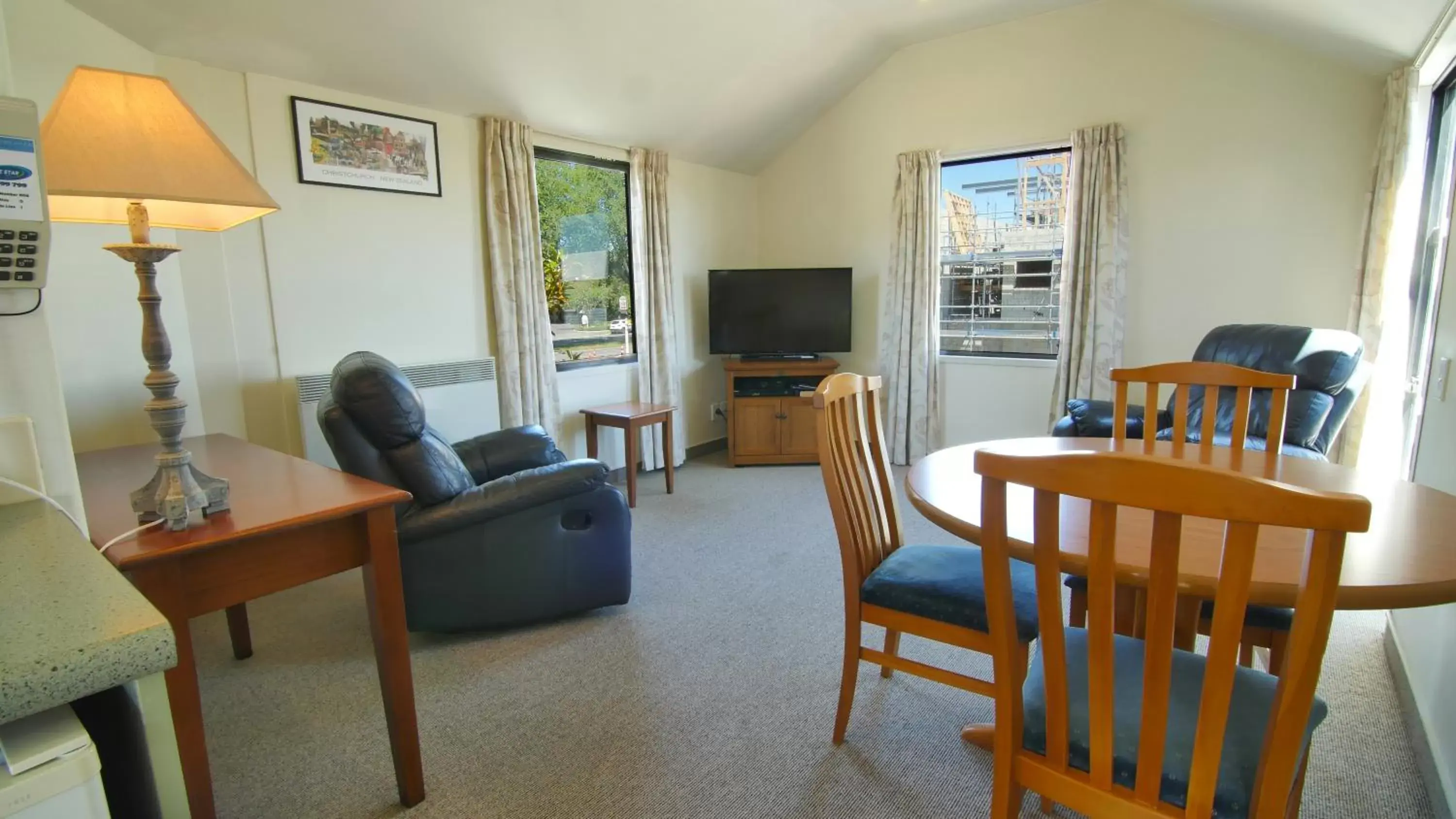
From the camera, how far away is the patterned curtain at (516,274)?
3.71m

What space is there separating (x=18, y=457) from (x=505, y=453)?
2.23m

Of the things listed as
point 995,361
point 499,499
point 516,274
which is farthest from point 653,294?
point 499,499

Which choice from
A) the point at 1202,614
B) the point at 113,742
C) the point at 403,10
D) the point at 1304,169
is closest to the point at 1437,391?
the point at 1202,614

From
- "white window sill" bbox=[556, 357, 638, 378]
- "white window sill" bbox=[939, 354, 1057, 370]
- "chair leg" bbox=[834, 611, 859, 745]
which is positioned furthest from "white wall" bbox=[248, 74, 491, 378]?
"white window sill" bbox=[939, 354, 1057, 370]

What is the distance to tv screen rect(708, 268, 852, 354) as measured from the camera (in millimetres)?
4992

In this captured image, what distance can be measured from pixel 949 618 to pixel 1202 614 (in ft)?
2.25

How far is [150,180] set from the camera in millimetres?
1265

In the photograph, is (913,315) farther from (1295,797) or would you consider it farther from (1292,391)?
(1295,797)

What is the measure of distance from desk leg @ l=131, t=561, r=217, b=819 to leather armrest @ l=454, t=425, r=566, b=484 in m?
1.70

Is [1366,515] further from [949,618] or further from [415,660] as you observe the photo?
[415,660]

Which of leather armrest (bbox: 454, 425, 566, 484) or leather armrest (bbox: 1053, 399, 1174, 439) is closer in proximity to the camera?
leather armrest (bbox: 454, 425, 566, 484)

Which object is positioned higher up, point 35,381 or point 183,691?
point 35,381

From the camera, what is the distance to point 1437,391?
2129mm

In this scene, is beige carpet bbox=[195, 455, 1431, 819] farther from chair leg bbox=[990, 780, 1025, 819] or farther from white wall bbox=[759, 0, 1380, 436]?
white wall bbox=[759, 0, 1380, 436]
